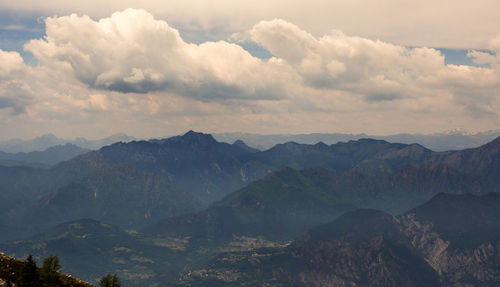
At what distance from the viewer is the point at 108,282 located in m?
130

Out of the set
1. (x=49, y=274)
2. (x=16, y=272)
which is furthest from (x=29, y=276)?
(x=49, y=274)

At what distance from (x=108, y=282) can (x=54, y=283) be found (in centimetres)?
2264

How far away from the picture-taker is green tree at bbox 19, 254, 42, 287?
10050cm

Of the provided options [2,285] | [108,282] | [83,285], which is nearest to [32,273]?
[2,285]

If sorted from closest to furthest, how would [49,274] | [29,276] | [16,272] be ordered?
[29,276]
[16,272]
[49,274]

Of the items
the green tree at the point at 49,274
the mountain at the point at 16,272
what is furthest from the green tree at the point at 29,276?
the green tree at the point at 49,274

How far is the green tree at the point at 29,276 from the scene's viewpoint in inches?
3957

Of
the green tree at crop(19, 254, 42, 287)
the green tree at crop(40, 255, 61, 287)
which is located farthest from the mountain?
the green tree at crop(40, 255, 61, 287)

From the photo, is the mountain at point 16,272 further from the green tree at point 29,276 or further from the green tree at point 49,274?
the green tree at point 49,274

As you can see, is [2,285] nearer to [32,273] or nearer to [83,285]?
[32,273]

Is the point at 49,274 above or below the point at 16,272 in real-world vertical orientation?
below

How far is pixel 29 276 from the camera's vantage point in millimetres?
101250

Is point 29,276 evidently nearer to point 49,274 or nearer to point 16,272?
point 16,272

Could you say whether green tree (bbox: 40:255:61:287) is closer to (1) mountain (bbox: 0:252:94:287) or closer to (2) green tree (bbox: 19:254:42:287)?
(1) mountain (bbox: 0:252:94:287)
